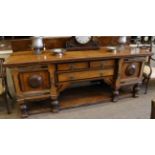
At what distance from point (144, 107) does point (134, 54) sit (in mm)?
750

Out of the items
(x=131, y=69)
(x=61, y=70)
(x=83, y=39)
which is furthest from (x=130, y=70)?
(x=61, y=70)

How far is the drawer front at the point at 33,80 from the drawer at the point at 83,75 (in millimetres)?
181

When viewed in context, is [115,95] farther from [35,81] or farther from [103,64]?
[35,81]

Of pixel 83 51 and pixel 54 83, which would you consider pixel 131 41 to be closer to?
pixel 83 51

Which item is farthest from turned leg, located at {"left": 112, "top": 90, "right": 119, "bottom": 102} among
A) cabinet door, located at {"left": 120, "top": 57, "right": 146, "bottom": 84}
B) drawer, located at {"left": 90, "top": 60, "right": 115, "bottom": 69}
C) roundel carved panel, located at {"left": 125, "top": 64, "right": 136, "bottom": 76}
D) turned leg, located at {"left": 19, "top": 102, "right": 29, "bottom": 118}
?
turned leg, located at {"left": 19, "top": 102, "right": 29, "bottom": 118}

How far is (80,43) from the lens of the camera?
2.49m

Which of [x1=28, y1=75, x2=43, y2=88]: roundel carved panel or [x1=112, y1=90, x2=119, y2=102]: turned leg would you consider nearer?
[x1=28, y1=75, x2=43, y2=88]: roundel carved panel

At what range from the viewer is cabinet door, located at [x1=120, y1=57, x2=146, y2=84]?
2457 mm

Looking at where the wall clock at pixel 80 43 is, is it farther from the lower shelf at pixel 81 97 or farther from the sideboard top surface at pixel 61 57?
the lower shelf at pixel 81 97

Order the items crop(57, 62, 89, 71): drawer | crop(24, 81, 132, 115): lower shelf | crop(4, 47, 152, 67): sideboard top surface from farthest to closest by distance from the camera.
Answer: crop(24, 81, 132, 115): lower shelf < crop(57, 62, 89, 71): drawer < crop(4, 47, 152, 67): sideboard top surface

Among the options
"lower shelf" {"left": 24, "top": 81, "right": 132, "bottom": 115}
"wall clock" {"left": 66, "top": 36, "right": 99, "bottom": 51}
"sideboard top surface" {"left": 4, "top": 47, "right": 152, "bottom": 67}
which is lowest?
"lower shelf" {"left": 24, "top": 81, "right": 132, "bottom": 115}

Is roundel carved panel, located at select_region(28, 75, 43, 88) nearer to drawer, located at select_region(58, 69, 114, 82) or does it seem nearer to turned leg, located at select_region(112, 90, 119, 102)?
drawer, located at select_region(58, 69, 114, 82)

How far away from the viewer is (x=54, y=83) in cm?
218

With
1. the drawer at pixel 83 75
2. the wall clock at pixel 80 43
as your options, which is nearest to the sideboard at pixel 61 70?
the drawer at pixel 83 75
